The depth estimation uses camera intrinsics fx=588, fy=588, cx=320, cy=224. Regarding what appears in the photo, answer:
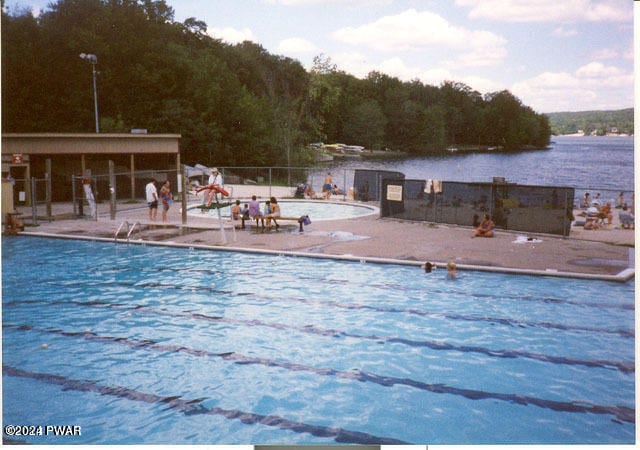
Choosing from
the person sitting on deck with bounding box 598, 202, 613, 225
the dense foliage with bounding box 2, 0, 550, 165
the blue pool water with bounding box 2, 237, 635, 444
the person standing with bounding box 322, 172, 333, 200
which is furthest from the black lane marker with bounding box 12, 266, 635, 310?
the person standing with bounding box 322, 172, 333, 200

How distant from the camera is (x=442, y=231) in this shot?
47.9 ft

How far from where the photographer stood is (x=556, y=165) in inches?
405

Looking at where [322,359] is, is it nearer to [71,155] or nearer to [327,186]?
[327,186]

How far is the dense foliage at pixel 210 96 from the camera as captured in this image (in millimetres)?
9797

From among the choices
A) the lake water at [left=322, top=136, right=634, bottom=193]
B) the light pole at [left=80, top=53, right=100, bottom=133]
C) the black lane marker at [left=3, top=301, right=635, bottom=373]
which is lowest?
the black lane marker at [left=3, top=301, right=635, bottom=373]

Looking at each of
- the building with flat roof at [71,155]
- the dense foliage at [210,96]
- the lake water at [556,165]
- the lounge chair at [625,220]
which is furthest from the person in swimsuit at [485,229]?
the building with flat roof at [71,155]

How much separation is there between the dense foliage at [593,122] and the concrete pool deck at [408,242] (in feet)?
5.84

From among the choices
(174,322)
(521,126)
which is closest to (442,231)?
(521,126)

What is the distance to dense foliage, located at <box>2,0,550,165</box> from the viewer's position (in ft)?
32.1

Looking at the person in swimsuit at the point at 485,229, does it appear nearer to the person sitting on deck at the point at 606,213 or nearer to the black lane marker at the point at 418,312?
the person sitting on deck at the point at 606,213

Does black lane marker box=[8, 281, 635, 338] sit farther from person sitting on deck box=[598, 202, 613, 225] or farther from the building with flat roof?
the building with flat roof

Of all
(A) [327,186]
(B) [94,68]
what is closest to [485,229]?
(A) [327,186]

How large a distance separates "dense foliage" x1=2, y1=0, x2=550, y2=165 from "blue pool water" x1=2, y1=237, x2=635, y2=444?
2774mm

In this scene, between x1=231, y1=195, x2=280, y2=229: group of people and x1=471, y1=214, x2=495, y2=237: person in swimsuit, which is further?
x1=231, y1=195, x2=280, y2=229: group of people
